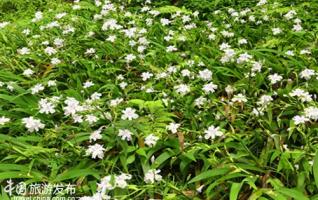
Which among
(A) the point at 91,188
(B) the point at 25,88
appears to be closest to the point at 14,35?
(B) the point at 25,88

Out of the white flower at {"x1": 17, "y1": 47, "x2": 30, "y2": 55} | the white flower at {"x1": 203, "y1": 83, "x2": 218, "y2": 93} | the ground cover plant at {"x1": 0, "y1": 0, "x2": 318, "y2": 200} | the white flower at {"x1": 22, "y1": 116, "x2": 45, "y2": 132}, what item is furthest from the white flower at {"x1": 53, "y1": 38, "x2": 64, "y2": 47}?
the white flower at {"x1": 203, "y1": 83, "x2": 218, "y2": 93}

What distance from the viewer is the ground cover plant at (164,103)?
3010mm

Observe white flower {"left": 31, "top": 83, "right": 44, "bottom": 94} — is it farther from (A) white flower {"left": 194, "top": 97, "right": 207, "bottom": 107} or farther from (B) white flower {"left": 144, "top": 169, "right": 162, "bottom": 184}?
(B) white flower {"left": 144, "top": 169, "right": 162, "bottom": 184}

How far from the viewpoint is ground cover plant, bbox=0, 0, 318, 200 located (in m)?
3.01

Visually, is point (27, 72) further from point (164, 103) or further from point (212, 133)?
point (212, 133)

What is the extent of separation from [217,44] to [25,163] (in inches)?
92.9

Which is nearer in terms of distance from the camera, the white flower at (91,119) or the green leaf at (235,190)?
the green leaf at (235,190)

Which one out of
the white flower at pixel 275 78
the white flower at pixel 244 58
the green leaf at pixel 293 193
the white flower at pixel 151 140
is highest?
the white flower at pixel 244 58

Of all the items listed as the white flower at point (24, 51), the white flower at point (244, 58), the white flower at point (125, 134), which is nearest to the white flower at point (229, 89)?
the white flower at point (244, 58)

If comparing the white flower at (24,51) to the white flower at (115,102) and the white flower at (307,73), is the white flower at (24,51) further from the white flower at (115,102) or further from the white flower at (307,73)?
the white flower at (307,73)

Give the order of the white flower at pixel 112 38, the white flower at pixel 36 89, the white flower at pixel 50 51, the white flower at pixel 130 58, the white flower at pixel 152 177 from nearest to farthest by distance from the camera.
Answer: the white flower at pixel 152 177 → the white flower at pixel 36 89 → the white flower at pixel 130 58 → the white flower at pixel 50 51 → the white flower at pixel 112 38

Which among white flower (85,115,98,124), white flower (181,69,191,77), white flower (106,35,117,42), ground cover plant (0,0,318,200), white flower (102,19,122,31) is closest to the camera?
ground cover plant (0,0,318,200)

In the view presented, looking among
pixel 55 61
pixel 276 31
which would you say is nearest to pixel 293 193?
pixel 276 31

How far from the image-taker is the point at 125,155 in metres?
3.22
